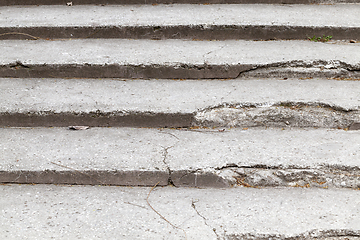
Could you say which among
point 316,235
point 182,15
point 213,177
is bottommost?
point 316,235

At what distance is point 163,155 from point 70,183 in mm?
625

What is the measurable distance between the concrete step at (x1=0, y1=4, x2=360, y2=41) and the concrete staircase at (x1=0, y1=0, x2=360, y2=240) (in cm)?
1

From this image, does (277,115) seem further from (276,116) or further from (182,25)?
(182,25)

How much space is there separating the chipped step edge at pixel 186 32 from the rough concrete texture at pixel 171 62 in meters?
0.25

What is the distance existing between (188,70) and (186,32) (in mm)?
557

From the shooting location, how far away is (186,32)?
3020 millimetres

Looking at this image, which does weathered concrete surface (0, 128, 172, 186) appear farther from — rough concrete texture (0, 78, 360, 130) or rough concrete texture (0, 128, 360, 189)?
rough concrete texture (0, 78, 360, 130)

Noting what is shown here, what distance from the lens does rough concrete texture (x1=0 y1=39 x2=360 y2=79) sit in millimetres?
2629

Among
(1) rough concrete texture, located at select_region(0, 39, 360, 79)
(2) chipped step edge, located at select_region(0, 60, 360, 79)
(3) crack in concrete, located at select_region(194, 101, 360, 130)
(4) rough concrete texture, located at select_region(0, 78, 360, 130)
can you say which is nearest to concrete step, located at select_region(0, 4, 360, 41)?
(1) rough concrete texture, located at select_region(0, 39, 360, 79)

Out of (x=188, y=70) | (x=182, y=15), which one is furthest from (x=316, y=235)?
(x=182, y=15)

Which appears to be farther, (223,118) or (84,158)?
(223,118)

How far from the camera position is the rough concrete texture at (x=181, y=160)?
199cm

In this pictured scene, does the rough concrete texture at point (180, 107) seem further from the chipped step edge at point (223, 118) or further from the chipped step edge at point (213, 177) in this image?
the chipped step edge at point (213, 177)

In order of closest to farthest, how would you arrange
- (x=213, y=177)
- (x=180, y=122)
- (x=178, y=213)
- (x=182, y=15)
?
(x=178, y=213) → (x=213, y=177) → (x=180, y=122) → (x=182, y=15)
